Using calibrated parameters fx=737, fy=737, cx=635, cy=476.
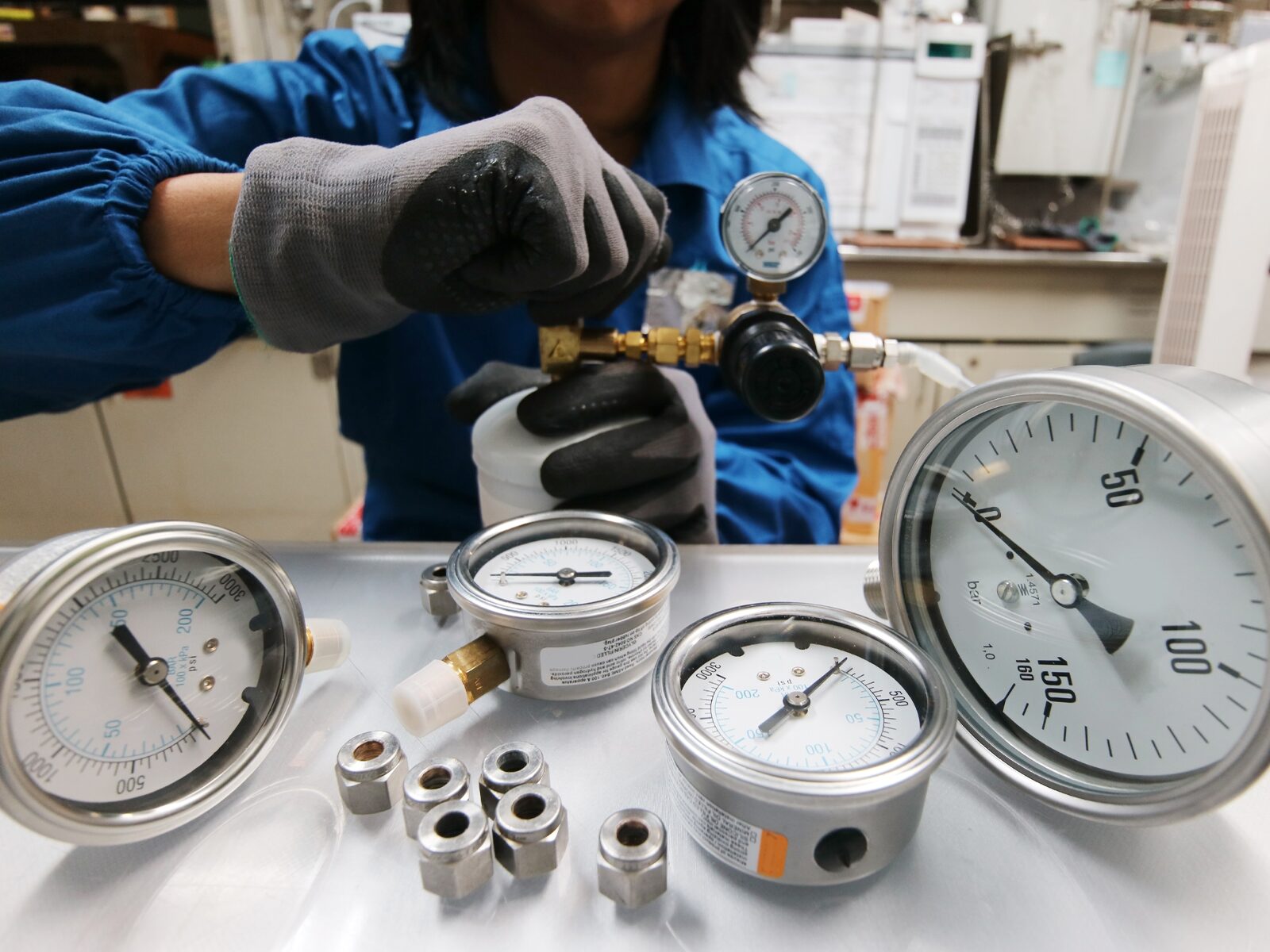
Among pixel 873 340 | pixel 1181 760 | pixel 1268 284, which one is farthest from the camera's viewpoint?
pixel 1268 284

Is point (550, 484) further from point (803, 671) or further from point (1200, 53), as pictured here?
point (1200, 53)

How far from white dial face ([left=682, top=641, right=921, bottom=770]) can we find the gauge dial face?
398 mm

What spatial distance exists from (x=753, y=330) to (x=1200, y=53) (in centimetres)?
204

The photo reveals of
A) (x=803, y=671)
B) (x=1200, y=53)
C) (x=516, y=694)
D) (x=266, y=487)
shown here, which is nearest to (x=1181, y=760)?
(x=803, y=671)

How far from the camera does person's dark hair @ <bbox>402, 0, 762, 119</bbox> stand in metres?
1.04

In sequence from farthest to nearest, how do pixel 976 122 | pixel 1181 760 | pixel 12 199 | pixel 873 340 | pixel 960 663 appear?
pixel 976 122 < pixel 873 340 < pixel 12 199 < pixel 960 663 < pixel 1181 760

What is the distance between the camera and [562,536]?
0.64 m

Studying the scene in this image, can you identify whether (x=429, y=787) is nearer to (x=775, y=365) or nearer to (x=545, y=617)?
(x=545, y=617)

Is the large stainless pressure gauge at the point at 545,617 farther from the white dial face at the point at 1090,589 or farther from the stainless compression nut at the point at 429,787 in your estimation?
the white dial face at the point at 1090,589

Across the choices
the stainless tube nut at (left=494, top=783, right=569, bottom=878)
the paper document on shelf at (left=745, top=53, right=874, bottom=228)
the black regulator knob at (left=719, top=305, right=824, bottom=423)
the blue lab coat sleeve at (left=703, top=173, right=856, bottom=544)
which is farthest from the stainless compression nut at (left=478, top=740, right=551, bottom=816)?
the paper document on shelf at (left=745, top=53, right=874, bottom=228)

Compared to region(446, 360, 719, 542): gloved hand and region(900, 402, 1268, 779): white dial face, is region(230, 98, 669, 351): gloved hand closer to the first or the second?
region(446, 360, 719, 542): gloved hand

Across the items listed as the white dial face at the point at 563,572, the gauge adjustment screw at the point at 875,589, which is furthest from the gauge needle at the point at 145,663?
the gauge adjustment screw at the point at 875,589

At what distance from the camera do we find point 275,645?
468mm

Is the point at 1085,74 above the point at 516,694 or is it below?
above
